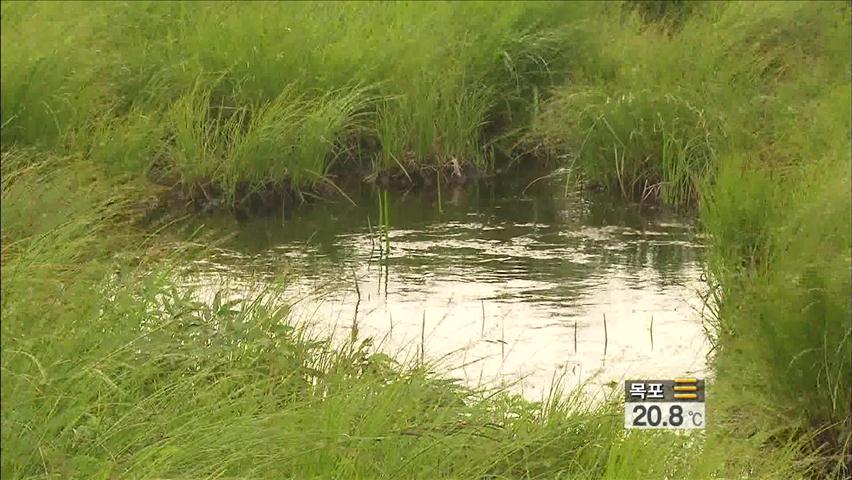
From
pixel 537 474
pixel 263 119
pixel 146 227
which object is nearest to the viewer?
pixel 537 474

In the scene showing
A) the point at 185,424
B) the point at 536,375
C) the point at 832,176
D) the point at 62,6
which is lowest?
the point at 536,375

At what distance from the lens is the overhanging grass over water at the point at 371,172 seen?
3385 millimetres

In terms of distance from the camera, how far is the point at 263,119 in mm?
7766

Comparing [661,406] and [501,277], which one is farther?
[501,277]

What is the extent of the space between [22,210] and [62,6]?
10.9 feet

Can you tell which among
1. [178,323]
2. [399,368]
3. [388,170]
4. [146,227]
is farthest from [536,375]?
[388,170]

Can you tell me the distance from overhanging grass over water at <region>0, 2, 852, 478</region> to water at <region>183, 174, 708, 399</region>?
0.30 meters

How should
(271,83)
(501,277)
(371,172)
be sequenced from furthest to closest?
(371,172) < (271,83) < (501,277)

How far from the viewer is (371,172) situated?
8.44 m

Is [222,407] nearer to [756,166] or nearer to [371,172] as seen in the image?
[756,166]

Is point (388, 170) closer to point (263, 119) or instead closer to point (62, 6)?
point (263, 119)

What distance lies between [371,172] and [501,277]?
2154 mm

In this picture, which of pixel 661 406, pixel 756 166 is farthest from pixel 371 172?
pixel 661 406

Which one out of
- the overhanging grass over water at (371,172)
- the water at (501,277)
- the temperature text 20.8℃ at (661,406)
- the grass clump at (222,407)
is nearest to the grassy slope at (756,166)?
the overhanging grass over water at (371,172)
